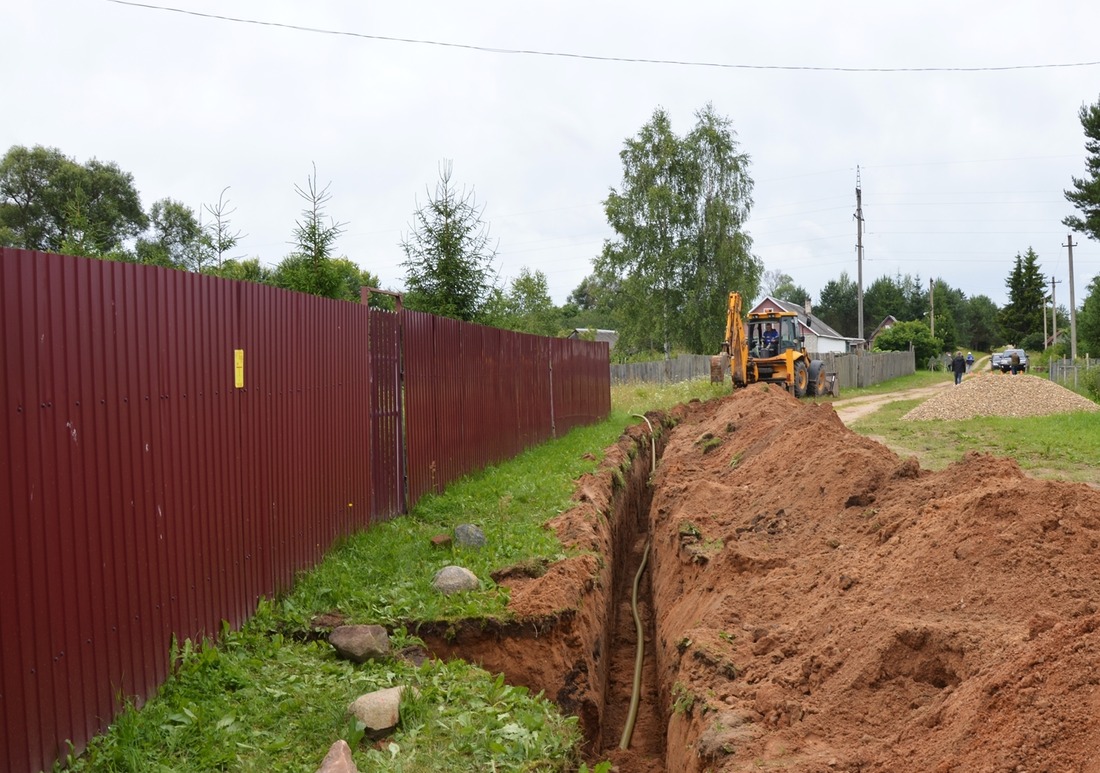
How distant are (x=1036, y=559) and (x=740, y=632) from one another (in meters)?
1.77

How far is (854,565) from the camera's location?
5.68m

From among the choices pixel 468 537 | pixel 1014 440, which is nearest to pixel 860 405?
pixel 1014 440

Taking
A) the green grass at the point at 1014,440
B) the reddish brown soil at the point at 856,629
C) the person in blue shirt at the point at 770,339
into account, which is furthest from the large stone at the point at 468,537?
the person in blue shirt at the point at 770,339

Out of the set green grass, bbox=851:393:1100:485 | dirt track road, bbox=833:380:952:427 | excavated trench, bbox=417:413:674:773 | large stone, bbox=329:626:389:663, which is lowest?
excavated trench, bbox=417:413:674:773

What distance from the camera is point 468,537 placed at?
800 centimetres

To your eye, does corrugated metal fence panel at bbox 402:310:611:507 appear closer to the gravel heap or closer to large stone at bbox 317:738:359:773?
large stone at bbox 317:738:359:773

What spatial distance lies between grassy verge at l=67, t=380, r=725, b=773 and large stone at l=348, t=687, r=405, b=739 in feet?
0.20

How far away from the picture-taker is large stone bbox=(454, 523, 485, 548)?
26.0 feet

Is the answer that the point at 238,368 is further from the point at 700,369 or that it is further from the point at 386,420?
the point at 700,369

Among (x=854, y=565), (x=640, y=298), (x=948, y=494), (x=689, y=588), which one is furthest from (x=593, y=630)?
(x=640, y=298)

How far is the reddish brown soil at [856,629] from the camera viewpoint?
3486mm

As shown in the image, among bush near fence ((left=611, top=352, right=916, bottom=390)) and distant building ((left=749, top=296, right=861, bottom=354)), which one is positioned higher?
distant building ((left=749, top=296, right=861, bottom=354))

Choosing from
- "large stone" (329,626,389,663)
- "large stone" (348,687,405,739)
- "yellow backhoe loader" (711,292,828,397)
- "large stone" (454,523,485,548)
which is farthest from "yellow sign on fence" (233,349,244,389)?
"yellow backhoe loader" (711,292,828,397)

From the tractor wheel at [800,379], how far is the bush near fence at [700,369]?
588cm
